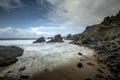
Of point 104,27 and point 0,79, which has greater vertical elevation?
point 104,27

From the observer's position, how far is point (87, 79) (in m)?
8.85

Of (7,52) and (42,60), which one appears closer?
(42,60)

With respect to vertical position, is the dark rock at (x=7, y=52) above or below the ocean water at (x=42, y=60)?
above

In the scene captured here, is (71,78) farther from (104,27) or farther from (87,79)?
(104,27)

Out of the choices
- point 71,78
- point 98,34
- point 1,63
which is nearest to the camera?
point 71,78

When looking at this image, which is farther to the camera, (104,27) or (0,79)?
(104,27)

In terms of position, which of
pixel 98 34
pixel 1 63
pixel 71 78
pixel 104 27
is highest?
pixel 104 27

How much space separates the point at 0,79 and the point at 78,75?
7646 mm

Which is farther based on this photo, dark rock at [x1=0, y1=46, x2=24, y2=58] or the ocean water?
dark rock at [x1=0, y1=46, x2=24, y2=58]

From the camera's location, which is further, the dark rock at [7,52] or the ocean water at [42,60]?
the dark rock at [7,52]

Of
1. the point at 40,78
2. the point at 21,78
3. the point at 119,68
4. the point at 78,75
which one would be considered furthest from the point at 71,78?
the point at 119,68

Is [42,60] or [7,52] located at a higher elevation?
[7,52]

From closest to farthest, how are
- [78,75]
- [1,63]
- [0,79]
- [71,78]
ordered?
[0,79] → [71,78] → [78,75] → [1,63]

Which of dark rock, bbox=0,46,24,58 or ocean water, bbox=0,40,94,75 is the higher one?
dark rock, bbox=0,46,24,58
